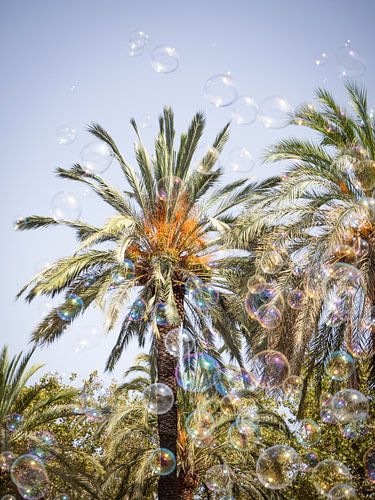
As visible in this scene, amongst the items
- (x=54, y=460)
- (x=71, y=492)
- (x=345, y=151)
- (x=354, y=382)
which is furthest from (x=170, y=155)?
(x=71, y=492)

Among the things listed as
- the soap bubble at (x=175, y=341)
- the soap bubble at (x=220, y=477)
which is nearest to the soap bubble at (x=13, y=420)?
the soap bubble at (x=175, y=341)

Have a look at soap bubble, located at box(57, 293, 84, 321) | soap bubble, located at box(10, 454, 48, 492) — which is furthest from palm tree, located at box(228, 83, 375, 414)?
soap bubble, located at box(10, 454, 48, 492)

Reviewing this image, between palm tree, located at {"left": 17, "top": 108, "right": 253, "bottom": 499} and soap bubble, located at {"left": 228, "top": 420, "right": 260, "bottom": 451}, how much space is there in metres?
1.99

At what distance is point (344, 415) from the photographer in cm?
857

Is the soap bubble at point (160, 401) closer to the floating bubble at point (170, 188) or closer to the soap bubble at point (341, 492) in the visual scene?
the soap bubble at point (341, 492)

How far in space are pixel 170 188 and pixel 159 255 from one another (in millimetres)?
1828

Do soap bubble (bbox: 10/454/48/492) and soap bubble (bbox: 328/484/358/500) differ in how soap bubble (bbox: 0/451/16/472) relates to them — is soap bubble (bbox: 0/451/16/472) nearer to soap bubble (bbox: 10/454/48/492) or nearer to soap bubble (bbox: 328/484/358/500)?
soap bubble (bbox: 10/454/48/492)

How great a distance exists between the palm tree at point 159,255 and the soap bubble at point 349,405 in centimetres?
268

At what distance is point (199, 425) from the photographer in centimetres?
1159

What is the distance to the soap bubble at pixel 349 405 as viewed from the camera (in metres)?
8.05

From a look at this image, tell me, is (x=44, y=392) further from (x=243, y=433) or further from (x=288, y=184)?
(x=288, y=184)

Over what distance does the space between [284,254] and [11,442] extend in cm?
943

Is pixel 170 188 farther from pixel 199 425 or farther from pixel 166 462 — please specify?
pixel 166 462

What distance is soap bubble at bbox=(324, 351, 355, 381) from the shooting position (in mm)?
8375
